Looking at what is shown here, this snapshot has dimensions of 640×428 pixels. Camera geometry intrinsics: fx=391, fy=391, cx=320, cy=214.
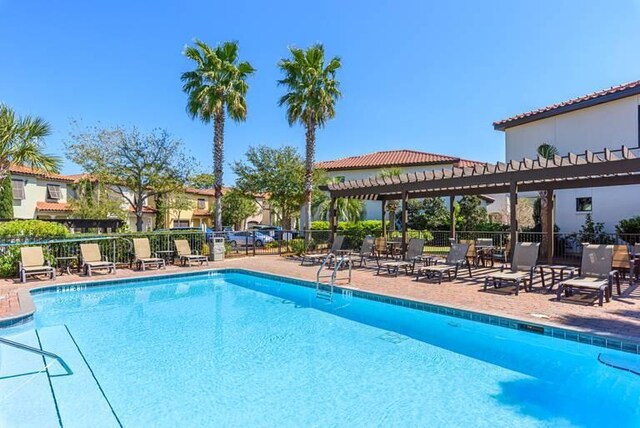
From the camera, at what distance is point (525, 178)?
11555 mm

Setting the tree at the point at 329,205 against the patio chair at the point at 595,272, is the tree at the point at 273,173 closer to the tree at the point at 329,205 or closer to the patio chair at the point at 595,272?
the tree at the point at 329,205

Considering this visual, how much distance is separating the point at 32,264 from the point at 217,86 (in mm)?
11634

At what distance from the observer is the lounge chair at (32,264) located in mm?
11008

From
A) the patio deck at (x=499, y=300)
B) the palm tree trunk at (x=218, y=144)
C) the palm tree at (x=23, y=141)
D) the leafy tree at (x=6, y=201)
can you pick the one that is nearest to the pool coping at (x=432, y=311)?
the patio deck at (x=499, y=300)

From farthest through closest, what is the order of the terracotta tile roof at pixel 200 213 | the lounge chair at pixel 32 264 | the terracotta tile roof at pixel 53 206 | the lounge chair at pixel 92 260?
the terracotta tile roof at pixel 200 213
the terracotta tile roof at pixel 53 206
the lounge chair at pixel 92 260
the lounge chair at pixel 32 264

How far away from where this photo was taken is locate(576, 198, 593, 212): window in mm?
18375

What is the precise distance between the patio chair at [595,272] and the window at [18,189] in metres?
36.2

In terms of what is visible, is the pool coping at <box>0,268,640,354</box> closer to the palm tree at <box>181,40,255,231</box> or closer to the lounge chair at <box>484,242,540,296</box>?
the lounge chair at <box>484,242,540,296</box>

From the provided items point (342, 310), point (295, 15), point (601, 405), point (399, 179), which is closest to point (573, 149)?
point (399, 179)

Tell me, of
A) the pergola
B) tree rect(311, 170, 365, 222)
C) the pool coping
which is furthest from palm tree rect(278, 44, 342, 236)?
the pool coping

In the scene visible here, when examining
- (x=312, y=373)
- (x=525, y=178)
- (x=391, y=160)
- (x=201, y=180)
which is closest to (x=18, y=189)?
(x=201, y=180)

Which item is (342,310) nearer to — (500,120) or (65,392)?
(65,392)

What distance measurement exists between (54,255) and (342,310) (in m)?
9.78

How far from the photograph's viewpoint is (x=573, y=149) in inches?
745
